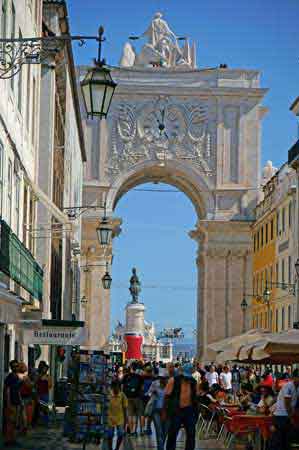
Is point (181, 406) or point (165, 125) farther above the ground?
point (165, 125)

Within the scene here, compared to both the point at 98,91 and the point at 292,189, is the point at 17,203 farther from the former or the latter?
the point at 292,189

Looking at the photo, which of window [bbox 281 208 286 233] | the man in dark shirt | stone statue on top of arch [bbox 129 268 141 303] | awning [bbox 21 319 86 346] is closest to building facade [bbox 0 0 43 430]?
awning [bbox 21 319 86 346]

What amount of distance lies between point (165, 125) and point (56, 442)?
48833mm

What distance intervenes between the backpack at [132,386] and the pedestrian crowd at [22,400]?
1662 mm

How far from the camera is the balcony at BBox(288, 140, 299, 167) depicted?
50022mm

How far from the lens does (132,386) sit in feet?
83.3

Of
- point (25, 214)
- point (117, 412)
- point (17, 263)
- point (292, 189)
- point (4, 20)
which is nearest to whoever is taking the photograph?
point (117, 412)

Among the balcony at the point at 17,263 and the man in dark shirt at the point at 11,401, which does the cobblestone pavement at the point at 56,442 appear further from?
the balcony at the point at 17,263

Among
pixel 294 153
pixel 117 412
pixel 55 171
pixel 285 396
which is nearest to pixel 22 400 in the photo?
pixel 117 412

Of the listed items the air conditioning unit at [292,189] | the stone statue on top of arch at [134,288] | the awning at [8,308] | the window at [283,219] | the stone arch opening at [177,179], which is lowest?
the awning at [8,308]

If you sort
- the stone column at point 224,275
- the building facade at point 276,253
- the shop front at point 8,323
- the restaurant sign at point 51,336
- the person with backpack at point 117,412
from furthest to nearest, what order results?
the stone column at point 224,275
the building facade at point 276,253
the restaurant sign at point 51,336
the person with backpack at point 117,412
the shop front at point 8,323

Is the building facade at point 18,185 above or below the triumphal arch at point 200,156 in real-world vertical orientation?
below

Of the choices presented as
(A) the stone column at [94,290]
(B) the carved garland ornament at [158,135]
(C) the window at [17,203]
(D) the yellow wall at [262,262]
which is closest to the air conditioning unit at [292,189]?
(D) the yellow wall at [262,262]

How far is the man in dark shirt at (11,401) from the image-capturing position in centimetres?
1994
